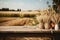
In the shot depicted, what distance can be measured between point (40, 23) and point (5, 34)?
58cm

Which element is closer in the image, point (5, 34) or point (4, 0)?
point (5, 34)

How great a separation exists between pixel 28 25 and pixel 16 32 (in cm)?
31

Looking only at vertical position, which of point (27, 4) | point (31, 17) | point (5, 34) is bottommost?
point (5, 34)

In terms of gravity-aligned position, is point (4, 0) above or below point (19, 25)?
above

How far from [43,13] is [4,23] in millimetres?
662

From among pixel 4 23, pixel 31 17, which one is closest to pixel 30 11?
pixel 31 17

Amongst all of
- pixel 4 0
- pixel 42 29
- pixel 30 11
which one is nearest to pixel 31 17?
pixel 30 11

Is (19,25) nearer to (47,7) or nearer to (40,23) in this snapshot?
(40,23)

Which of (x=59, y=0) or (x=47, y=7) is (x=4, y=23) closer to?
(x=47, y=7)

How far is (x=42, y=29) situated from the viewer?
2.87 meters

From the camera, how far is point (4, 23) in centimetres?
300

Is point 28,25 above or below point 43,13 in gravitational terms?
below

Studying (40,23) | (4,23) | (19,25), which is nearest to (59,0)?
(40,23)

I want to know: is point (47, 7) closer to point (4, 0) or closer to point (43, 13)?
point (43, 13)
